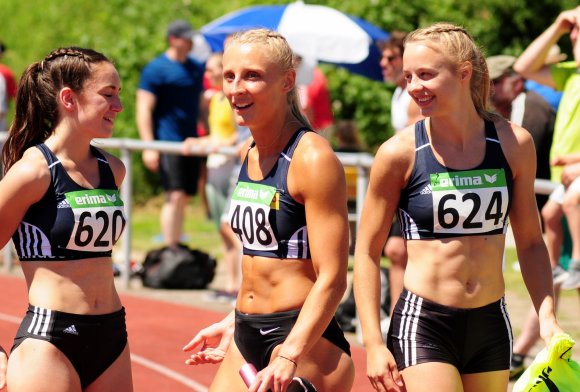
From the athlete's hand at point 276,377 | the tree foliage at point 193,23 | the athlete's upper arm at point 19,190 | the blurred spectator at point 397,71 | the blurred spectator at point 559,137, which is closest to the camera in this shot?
the athlete's hand at point 276,377

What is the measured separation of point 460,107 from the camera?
454 cm

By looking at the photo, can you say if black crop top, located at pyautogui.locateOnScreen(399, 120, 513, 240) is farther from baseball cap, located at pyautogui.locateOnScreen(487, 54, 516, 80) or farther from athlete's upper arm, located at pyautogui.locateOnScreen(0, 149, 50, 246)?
baseball cap, located at pyautogui.locateOnScreen(487, 54, 516, 80)

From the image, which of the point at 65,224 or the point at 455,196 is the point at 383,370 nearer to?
the point at 455,196

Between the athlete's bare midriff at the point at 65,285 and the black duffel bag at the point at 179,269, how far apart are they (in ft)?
21.3

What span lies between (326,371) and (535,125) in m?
4.19

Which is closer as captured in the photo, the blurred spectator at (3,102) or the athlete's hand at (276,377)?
the athlete's hand at (276,377)

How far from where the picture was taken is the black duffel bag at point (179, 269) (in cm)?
1127

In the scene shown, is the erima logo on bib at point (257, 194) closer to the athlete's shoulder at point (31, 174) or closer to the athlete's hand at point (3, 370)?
the athlete's shoulder at point (31, 174)

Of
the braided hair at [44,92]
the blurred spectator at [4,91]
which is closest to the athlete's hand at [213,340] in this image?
the braided hair at [44,92]

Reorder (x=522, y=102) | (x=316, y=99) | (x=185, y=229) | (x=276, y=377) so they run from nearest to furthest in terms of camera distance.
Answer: (x=276, y=377) → (x=522, y=102) → (x=316, y=99) → (x=185, y=229)

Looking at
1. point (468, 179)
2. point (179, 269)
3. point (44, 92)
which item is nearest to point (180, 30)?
point (179, 269)

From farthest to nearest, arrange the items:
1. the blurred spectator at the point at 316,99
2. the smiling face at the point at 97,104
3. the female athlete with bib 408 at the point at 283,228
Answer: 1. the blurred spectator at the point at 316,99
2. the smiling face at the point at 97,104
3. the female athlete with bib 408 at the point at 283,228

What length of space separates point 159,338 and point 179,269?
1.94m

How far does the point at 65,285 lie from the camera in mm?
4703
